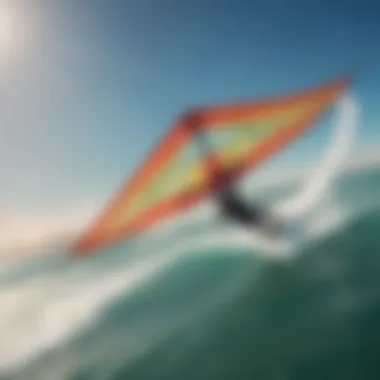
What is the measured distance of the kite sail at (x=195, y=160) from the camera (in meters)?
2.19

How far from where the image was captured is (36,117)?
7.16 ft

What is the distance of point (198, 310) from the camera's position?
2154 millimetres

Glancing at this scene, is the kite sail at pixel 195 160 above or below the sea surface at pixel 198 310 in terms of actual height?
above

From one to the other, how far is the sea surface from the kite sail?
61 millimetres

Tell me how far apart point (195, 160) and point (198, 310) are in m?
0.42

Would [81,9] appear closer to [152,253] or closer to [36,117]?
[36,117]

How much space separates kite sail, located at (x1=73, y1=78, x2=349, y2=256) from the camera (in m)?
2.19

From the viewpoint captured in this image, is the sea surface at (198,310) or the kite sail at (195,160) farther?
the kite sail at (195,160)

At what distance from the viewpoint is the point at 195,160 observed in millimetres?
2234

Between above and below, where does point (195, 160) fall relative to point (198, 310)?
above

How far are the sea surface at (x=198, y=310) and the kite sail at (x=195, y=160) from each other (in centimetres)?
6

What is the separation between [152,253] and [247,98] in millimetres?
530

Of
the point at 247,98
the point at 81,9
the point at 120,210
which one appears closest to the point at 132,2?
the point at 81,9

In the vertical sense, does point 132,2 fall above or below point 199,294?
above
